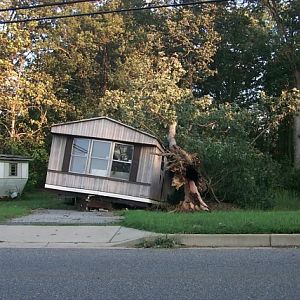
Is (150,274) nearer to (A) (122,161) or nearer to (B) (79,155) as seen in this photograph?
(A) (122,161)

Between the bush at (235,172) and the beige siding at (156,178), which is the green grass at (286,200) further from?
the beige siding at (156,178)

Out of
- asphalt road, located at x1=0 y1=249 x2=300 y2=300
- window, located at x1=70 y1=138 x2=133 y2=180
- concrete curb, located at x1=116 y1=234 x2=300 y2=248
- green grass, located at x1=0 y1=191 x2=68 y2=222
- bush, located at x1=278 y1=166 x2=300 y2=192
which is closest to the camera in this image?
asphalt road, located at x1=0 y1=249 x2=300 y2=300

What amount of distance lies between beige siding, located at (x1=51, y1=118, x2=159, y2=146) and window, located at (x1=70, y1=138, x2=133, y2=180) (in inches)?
12.8

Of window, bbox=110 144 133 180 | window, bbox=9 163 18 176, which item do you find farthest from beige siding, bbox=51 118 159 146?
window, bbox=9 163 18 176

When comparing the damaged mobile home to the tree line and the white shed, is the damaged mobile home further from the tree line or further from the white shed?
the white shed

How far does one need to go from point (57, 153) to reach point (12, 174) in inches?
341

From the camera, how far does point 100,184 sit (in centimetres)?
1941

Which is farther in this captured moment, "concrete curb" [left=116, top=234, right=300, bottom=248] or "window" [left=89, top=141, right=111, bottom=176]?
"window" [left=89, top=141, right=111, bottom=176]

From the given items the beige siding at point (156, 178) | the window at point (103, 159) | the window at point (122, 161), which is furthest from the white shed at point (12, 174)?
the beige siding at point (156, 178)

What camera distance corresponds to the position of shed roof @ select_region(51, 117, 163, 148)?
19.4 m

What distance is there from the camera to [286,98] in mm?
25656

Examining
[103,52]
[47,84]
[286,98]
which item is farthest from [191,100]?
[103,52]

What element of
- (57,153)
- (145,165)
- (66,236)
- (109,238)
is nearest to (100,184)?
(145,165)

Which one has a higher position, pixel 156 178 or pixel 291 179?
pixel 291 179
